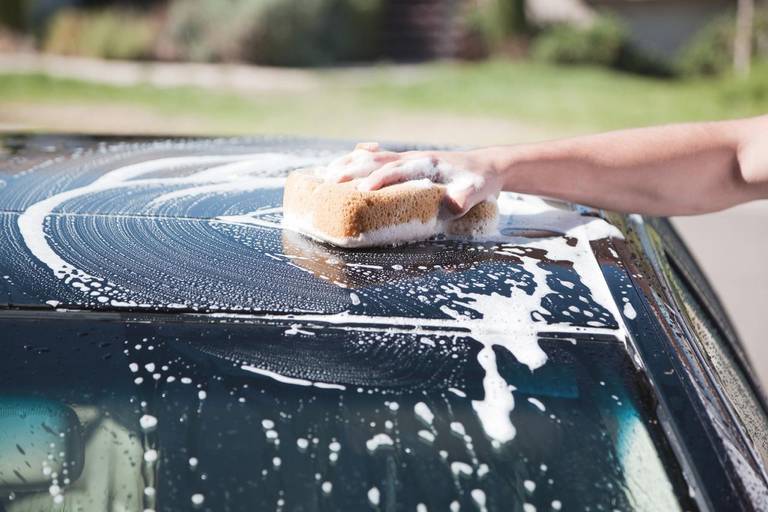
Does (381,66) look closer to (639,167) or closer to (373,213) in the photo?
(639,167)

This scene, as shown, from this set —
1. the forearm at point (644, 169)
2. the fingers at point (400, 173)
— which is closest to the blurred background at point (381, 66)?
the forearm at point (644, 169)

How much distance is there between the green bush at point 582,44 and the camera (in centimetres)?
1589

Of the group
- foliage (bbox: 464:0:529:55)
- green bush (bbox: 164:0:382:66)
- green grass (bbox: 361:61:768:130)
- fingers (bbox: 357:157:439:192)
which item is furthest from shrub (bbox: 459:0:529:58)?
fingers (bbox: 357:157:439:192)

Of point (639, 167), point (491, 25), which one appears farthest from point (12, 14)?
point (639, 167)

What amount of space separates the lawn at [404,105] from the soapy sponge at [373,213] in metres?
8.94

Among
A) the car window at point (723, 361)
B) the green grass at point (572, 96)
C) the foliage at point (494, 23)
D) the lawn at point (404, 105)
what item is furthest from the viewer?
the foliage at point (494, 23)

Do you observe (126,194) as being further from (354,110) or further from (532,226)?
(354,110)

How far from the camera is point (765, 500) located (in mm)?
1046

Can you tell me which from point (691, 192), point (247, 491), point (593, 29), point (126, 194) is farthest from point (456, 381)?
point (593, 29)

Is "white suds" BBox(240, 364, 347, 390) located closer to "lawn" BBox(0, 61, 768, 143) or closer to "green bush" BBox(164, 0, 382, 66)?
"lawn" BBox(0, 61, 768, 143)

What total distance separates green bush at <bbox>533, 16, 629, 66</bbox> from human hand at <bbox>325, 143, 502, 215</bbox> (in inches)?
585

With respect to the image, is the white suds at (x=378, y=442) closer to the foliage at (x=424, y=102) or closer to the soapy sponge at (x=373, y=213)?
the soapy sponge at (x=373, y=213)

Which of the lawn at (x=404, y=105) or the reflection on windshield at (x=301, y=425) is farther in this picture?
the lawn at (x=404, y=105)

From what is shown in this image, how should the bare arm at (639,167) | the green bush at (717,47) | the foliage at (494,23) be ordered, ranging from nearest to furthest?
the bare arm at (639,167)
the green bush at (717,47)
the foliage at (494,23)
